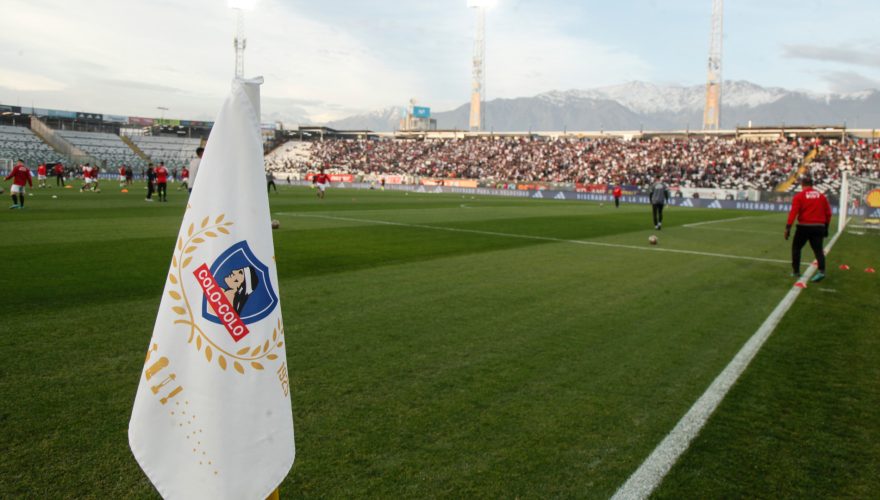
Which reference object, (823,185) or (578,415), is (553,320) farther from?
(823,185)

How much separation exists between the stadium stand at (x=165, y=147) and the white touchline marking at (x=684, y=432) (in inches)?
3316

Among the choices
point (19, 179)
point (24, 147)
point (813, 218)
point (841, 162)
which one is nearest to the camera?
point (813, 218)

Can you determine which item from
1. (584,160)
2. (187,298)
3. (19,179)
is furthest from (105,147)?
(187,298)

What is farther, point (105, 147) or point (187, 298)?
point (105, 147)

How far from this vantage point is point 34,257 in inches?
383

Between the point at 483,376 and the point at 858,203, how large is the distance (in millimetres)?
41164

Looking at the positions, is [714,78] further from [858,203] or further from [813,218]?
[813,218]

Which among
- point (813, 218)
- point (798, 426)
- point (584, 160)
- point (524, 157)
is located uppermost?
point (524, 157)

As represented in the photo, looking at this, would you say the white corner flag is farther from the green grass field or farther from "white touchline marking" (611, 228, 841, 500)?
"white touchline marking" (611, 228, 841, 500)

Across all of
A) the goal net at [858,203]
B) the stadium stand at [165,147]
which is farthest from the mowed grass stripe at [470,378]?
the stadium stand at [165,147]

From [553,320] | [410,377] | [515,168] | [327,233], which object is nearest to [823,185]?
[515,168]

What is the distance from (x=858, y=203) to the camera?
36844 mm

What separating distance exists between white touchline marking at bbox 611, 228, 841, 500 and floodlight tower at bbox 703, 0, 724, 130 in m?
76.5

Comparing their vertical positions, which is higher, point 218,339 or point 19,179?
Answer: point 19,179
